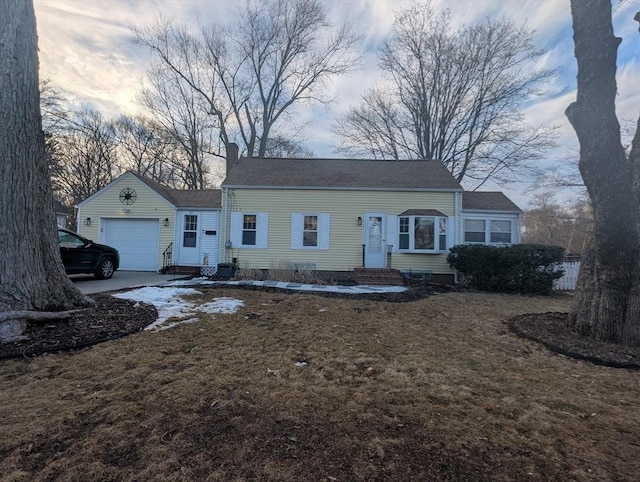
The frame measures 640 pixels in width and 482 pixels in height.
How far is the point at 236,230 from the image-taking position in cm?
1293

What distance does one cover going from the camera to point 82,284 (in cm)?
908

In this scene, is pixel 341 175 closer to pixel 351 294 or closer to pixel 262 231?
pixel 262 231

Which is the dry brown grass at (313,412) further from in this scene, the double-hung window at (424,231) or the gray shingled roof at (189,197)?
the gray shingled roof at (189,197)

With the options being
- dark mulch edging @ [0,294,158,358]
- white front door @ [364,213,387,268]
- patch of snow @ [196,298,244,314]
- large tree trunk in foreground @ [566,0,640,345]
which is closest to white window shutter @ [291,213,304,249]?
white front door @ [364,213,387,268]

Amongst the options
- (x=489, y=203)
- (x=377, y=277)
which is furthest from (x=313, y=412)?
(x=489, y=203)

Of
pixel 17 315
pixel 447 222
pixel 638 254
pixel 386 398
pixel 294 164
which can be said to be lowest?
pixel 386 398

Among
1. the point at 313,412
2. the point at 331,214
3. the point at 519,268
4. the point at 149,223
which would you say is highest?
the point at 331,214

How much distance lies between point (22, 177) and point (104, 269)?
6725 millimetres

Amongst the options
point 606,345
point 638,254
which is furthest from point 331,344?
point 638,254

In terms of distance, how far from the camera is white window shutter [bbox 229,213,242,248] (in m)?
12.9

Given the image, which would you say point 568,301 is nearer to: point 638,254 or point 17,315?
point 638,254

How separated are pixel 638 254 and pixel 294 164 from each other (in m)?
12.4

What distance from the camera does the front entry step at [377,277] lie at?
36.5ft

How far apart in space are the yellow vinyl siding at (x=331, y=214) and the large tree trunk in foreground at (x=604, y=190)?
7664 mm
